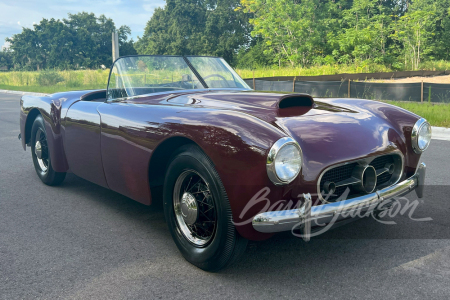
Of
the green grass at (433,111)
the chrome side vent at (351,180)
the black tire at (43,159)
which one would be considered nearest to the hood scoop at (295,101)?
the chrome side vent at (351,180)

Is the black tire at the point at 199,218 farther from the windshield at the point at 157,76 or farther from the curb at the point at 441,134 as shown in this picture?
the curb at the point at 441,134

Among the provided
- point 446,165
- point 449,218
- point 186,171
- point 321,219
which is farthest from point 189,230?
point 446,165

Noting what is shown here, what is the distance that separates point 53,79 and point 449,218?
31.5 metres

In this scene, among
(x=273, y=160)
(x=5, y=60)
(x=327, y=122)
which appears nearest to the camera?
(x=273, y=160)

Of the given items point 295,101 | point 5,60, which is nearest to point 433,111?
point 295,101

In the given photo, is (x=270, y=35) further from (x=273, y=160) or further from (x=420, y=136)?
(x=273, y=160)

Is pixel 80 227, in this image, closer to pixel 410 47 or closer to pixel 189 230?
pixel 189 230

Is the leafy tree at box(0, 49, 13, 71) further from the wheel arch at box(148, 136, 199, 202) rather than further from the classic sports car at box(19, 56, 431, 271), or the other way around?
the wheel arch at box(148, 136, 199, 202)

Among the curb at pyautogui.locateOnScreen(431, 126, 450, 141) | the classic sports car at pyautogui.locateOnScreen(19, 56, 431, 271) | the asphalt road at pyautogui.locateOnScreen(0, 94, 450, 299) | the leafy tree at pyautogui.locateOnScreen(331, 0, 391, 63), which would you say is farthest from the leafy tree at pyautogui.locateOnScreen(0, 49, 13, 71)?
the asphalt road at pyautogui.locateOnScreen(0, 94, 450, 299)

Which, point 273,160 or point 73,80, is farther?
point 73,80

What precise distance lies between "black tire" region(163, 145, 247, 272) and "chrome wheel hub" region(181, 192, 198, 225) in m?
0.03

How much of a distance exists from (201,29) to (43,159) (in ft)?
164

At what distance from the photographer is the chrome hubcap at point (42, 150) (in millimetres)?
4531

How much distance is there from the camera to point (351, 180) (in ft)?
8.11
